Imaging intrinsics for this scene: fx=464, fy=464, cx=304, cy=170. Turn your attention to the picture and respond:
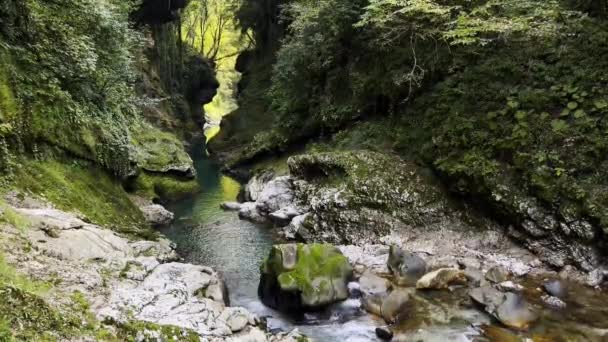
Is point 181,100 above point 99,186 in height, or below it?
above

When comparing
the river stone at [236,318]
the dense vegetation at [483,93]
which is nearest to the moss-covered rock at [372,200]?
the dense vegetation at [483,93]

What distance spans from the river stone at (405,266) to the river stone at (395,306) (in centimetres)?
88

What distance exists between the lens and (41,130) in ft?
35.0

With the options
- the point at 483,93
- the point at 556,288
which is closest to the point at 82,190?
Answer: the point at 556,288

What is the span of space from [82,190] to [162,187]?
759 cm

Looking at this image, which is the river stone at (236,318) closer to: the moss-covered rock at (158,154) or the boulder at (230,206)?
the boulder at (230,206)

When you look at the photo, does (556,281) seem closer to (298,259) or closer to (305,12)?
(298,259)

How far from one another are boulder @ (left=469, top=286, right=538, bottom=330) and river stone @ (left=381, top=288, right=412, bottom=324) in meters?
1.33

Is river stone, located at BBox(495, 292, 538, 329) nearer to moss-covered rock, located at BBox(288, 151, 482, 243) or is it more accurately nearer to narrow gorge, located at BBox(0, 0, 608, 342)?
narrow gorge, located at BBox(0, 0, 608, 342)

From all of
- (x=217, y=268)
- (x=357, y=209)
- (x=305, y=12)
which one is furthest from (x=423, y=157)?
(x=305, y=12)

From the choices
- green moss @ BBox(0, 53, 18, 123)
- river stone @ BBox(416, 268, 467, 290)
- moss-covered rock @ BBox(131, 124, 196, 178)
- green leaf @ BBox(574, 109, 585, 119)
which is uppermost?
green leaf @ BBox(574, 109, 585, 119)

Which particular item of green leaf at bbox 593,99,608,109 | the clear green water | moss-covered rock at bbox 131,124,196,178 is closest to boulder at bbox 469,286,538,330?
the clear green water

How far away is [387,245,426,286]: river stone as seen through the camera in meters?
10.6

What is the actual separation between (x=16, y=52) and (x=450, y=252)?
1127 cm
